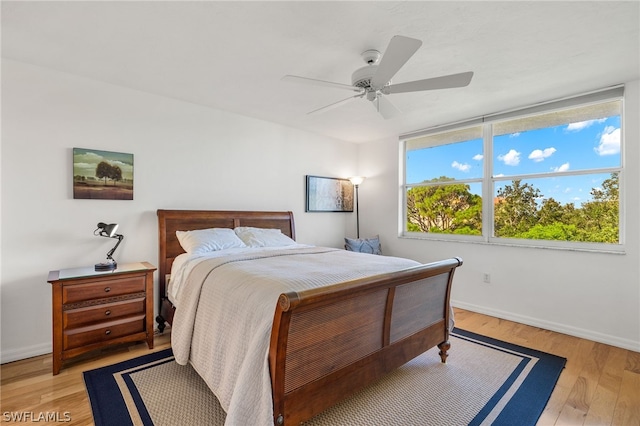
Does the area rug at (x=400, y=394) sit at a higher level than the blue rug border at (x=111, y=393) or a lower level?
lower

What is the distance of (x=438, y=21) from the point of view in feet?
6.32

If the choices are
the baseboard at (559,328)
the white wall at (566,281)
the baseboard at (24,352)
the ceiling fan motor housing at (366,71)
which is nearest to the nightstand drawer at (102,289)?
the baseboard at (24,352)

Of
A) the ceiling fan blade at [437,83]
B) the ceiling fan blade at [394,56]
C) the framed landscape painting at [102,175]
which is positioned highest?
the ceiling fan blade at [394,56]

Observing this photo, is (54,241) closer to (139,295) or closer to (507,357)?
(139,295)

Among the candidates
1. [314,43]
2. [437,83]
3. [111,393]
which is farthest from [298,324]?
[314,43]

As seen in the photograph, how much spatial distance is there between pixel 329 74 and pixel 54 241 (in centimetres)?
283

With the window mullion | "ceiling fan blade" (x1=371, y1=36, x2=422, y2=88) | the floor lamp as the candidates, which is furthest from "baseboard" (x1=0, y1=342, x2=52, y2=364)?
the window mullion

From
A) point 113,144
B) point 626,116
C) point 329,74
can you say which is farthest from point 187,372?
point 626,116

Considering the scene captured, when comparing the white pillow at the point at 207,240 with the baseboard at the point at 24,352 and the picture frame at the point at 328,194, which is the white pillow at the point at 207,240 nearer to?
the baseboard at the point at 24,352

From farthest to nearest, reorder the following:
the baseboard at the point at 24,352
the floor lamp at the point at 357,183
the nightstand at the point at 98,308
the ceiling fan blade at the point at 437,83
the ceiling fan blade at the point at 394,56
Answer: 1. the floor lamp at the point at 357,183
2. the baseboard at the point at 24,352
3. the nightstand at the point at 98,308
4. the ceiling fan blade at the point at 437,83
5. the ceiling fan blade at the point at 394,56

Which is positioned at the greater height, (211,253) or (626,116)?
(626,116)

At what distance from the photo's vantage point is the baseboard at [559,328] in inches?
110

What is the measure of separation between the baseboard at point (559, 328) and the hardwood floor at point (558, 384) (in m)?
0.08

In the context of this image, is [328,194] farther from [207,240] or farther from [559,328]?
[559,328]
